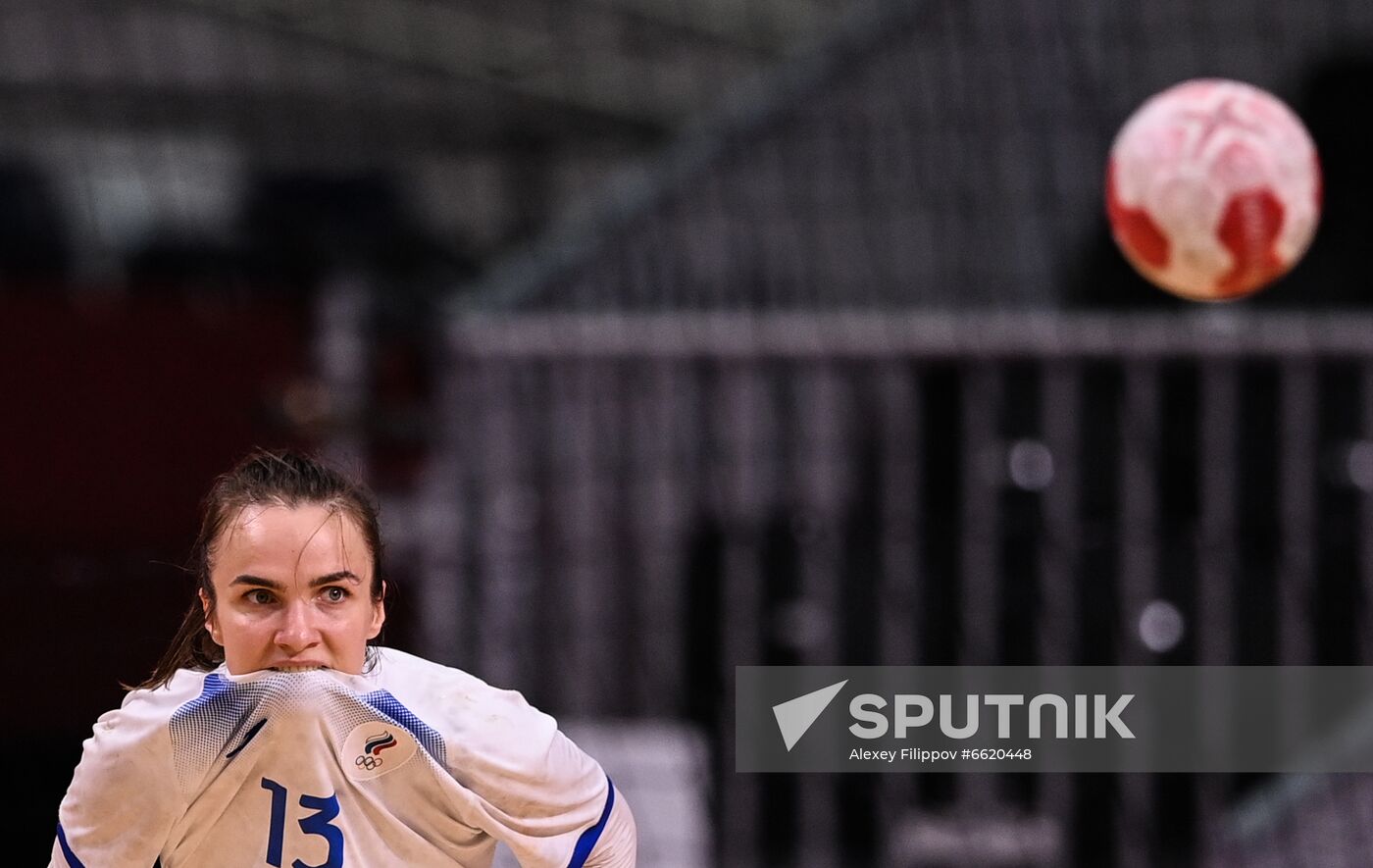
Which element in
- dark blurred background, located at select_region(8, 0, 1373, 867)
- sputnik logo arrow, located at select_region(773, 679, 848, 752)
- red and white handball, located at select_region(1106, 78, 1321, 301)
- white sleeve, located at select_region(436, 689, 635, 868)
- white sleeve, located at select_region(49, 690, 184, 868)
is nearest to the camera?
white sleeve, located at select_region(49, 690, 184, 868)

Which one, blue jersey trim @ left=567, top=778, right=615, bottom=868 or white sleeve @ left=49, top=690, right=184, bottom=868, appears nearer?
white sleeve @ left=49, top=690, right=184, bottom=868

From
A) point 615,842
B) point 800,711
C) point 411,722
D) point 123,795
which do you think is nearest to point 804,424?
point 800,711

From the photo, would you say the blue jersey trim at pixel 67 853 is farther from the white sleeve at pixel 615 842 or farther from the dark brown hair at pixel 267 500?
the white sleeve at pixel 615 842

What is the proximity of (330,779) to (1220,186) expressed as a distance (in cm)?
222

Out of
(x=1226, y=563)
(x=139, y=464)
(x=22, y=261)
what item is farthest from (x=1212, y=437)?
(x=22, y=261)

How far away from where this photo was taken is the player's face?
1947mm

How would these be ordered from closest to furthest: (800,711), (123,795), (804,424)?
1. (123,795)
2. (800,711)
3. (804,424)

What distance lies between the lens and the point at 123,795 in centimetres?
193

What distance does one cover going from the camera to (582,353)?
442 centimetres

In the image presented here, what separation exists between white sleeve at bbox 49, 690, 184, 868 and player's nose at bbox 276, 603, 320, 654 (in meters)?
0.15

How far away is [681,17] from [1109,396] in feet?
16.8

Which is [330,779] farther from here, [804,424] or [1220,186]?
[804,424]

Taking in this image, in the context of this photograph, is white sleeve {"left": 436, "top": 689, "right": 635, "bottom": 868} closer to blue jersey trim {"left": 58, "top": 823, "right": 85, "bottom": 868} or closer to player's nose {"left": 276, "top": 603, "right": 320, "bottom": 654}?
player's nose {"left": 276, "top": 603, "right": 320, "bottom": 654}

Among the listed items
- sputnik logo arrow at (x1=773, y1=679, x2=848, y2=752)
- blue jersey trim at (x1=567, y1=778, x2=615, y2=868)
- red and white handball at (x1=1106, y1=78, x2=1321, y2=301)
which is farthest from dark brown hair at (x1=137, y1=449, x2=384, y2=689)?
sputnik logo arrow at (x1=773, y1=679, x2=848, y2=752)
